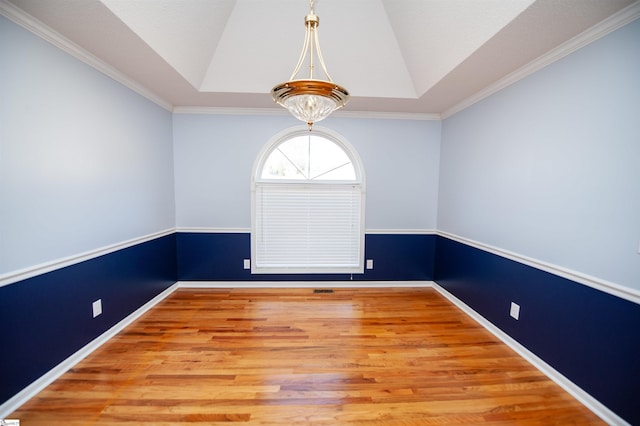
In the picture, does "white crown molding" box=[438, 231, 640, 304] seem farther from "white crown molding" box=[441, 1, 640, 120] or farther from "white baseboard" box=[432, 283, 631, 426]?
"white crown molding" box=[441, 1, 640, 120]

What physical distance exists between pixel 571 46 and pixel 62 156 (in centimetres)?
366

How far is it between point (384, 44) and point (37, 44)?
269 cm

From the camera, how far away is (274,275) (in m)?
3.47

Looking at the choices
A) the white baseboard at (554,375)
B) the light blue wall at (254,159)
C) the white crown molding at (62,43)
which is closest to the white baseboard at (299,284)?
the light blue wall at (254,159)

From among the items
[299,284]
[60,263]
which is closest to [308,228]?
[299,284]

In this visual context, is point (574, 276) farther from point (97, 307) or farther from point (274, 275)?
point (97, 307)

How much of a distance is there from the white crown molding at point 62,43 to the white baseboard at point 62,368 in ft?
7.37

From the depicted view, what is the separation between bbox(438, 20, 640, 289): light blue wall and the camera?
146 centimetres

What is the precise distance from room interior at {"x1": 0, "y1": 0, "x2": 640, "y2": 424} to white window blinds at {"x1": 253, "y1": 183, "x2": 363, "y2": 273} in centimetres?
18

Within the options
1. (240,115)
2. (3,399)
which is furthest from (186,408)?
(240,115)

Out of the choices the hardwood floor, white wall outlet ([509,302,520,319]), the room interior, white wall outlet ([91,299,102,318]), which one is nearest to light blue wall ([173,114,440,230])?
the room interior

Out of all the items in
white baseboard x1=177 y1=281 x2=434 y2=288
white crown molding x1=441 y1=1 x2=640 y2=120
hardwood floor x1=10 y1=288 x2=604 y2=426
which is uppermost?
white crown molding x1=441 y1=1 x2=640 y2=120

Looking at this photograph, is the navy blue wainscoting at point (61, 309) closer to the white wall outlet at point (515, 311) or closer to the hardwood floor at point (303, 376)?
the hardwood floor at point (303, 376)

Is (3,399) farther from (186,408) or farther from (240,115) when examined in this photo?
(240,115)
